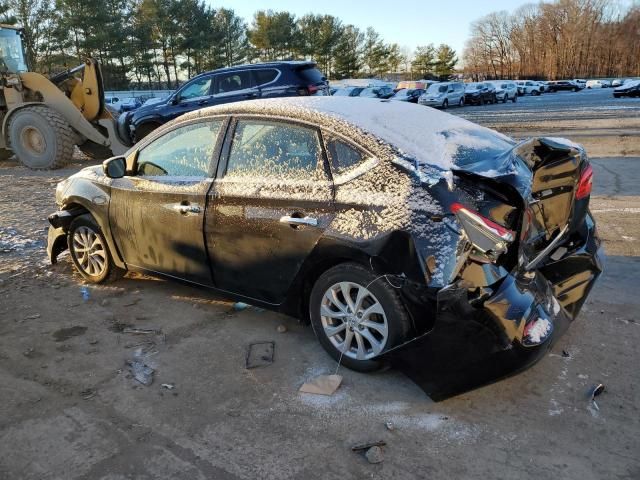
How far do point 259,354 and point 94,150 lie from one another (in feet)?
36.7

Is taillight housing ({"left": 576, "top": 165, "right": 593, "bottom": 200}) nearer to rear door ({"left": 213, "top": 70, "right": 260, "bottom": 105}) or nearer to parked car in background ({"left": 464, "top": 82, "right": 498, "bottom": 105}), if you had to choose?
rear door ({"left": 213, "top": 70, "right": 260, "bottom": 105})

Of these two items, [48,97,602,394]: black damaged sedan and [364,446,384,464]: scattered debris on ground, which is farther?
[48,97,602,394]: black damaged sedan

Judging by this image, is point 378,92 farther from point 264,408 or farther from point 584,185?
point 264,408

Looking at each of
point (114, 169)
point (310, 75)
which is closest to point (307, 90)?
point (310, 75)

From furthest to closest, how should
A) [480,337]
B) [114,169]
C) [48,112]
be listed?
[48,112] → [114,169] → [480,337]

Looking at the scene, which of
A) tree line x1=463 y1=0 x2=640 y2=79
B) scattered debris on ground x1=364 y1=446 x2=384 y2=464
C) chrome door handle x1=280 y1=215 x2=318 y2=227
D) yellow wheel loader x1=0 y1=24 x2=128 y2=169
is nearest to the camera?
scattered debris on ground x1=364 y1=446 x2=384 y2=464

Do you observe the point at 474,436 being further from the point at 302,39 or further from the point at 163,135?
the point at 302,39

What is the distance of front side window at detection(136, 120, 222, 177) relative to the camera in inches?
155

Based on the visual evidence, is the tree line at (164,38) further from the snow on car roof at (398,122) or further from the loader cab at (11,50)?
the snow on car roof at (398,122)

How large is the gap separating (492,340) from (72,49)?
167ft

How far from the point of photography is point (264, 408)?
9.98ft

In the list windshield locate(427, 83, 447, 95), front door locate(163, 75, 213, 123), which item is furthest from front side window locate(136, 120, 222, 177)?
windshield locate(427, 83, 447, 95)

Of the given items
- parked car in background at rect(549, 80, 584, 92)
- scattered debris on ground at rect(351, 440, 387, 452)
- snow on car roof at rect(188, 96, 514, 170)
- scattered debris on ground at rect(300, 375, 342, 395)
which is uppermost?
parked car in background at rect(549, 80, 584, 92)

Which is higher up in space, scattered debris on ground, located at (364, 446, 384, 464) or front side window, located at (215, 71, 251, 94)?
front side window, located at (215, 71, 251, 94)
